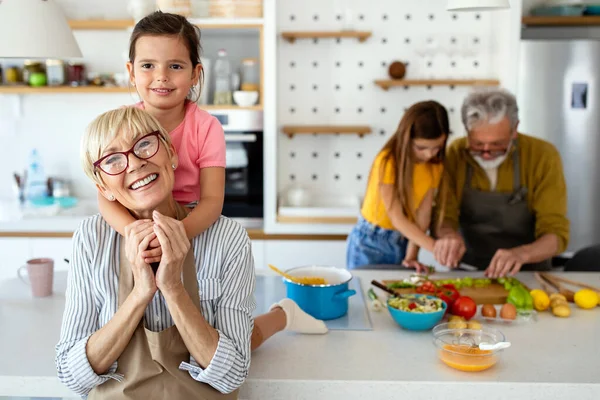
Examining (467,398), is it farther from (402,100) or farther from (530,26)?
(530,26)

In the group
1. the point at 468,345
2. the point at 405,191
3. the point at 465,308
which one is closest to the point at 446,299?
the point at 465,308

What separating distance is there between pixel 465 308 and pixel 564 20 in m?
2.47

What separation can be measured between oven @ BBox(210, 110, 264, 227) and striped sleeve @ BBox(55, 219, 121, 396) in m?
2.19

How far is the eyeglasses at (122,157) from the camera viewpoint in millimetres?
1169

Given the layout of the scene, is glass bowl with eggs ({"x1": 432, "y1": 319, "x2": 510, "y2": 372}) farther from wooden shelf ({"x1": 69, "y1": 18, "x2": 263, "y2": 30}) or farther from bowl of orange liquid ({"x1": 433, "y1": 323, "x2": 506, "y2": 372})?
wooden shelf ({"x1": 69, "y1": 18, "x2": 263, "y2": 30})

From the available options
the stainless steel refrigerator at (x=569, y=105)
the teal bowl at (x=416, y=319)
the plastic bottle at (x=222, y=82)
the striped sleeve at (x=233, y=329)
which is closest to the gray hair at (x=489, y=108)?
the teal bowl at (x=416, y=319)

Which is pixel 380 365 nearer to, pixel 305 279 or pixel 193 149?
pixel 305 279

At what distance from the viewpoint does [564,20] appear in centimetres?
348

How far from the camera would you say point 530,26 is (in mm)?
3605

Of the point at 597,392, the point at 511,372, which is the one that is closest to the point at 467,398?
the point at 511,372

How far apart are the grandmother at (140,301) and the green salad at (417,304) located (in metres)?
0.51

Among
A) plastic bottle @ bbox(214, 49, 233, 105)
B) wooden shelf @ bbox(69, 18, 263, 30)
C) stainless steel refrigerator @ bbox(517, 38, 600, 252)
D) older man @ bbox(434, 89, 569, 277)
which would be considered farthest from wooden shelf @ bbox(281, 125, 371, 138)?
older man @ bbox(434, 89, 569, 277)

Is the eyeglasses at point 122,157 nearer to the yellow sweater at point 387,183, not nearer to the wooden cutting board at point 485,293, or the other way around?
the wooden cutting board at point 485,293

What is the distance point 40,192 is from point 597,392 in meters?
3.26
